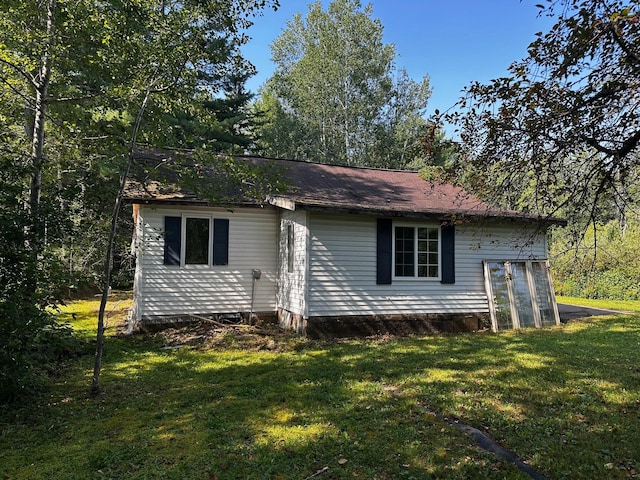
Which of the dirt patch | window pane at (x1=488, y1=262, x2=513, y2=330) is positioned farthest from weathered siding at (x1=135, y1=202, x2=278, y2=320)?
window pane at (x1=488, y1=262, x2=513, y2=330)

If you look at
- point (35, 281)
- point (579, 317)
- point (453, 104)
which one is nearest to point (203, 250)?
point (35, 281)

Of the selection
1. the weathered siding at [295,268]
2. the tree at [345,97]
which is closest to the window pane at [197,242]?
the weathered siding at [295,268]

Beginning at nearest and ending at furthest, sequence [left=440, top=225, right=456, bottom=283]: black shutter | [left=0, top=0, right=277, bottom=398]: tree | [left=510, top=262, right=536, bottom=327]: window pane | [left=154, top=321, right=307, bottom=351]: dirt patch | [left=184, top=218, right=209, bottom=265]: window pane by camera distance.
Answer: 1. [left=0, top=0, right=277, bottom=398]: tree
2. [left=154, top=321, right=307, bottom=351]: dirt patch
3. [left=184, top=218, right=209, bottom=265]: window pane
4. [left=440, top=225, right=456, bottom=283]: black shutter
5. [left=510, top=262, right=536, bottom=327]: window pane

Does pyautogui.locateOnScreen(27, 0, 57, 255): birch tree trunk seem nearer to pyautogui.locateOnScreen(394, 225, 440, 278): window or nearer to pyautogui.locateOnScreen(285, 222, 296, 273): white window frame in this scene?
pyautogui.locateOnScreen(285, 222, 296, 273): white window frame

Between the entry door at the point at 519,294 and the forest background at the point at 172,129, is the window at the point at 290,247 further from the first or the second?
the entry door at the point at 519,294

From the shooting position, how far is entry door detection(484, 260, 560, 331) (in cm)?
1002

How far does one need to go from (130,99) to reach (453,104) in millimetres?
4566

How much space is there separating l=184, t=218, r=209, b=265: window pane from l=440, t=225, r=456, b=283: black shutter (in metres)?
5.61

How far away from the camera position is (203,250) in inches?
383

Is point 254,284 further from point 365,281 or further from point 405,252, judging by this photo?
point 405,252

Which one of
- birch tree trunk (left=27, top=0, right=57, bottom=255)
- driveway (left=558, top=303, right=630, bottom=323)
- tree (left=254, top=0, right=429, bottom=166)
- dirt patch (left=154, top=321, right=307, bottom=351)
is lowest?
dirt patch (left=154, top=321, right=307, bottom=351)

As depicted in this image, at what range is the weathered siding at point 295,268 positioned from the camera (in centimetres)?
877

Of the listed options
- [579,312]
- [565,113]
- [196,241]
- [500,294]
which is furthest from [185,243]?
[579,312]

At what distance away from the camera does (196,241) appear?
31.7ft
